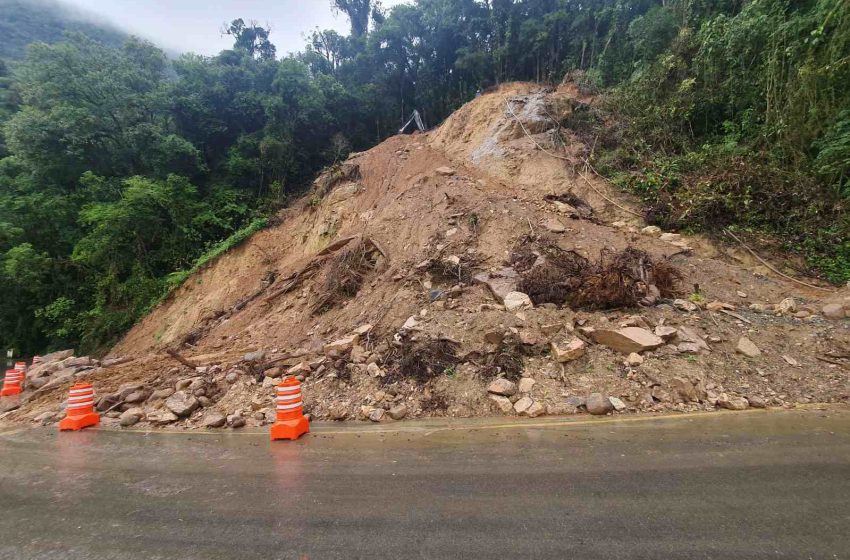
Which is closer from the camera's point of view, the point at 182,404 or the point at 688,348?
the point at 688,348

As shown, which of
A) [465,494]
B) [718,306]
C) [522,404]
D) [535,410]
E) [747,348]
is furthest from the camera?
[718,306]

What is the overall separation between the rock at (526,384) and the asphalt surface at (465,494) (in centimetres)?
77

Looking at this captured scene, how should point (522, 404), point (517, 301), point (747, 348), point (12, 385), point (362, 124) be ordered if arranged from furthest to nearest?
point (362, 124)
point (12, 385)
point (517, 301)
point (747, 348)
point (522, 404)

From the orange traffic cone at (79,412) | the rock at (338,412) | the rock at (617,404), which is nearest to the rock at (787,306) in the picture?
the rock at (617,404)

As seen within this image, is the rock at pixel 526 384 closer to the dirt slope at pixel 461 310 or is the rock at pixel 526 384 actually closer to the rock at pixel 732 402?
the dirt slope at pixel 461 310

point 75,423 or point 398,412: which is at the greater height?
point 398,412

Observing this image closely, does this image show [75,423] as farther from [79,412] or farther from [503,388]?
[503,388]

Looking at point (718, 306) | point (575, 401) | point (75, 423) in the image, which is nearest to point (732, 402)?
point (575, 401)

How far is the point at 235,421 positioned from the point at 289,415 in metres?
1.38

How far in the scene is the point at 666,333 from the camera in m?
6.14

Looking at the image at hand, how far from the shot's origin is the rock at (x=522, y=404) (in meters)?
5.45

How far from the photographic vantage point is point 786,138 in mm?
9070

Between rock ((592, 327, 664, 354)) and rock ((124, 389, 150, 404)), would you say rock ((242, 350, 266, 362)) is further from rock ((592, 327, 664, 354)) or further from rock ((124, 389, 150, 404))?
rock ((592, 327, 664, 354))

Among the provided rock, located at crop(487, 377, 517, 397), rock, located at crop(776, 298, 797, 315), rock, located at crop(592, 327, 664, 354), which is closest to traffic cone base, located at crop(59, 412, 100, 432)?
rock, located at crop(487, 377, 517, 397)
